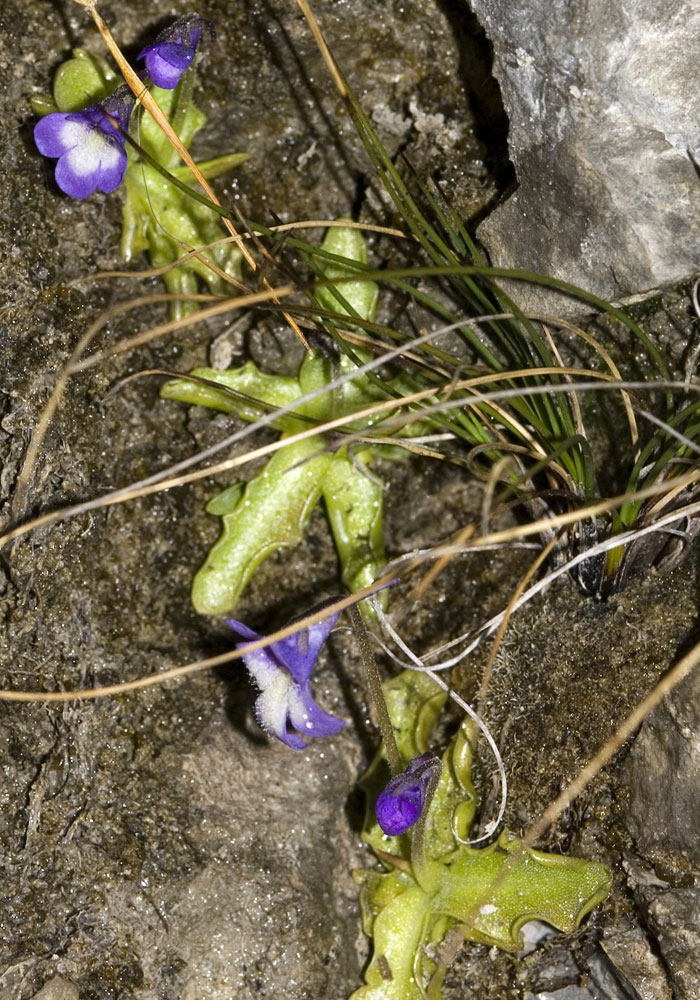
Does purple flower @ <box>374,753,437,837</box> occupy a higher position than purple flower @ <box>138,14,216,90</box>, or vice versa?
purple flower @ <box>138,14,216,90</box>

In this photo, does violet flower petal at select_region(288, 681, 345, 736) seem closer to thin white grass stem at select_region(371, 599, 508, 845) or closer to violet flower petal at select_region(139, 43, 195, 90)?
thin white grass stem at select_region(371, 599, 508, 845)

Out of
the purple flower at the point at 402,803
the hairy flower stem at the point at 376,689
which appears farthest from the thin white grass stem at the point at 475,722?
the purple flower at the point at 402,803

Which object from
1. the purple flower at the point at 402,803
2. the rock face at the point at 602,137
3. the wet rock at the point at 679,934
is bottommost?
the wet rock at the point at 679,934

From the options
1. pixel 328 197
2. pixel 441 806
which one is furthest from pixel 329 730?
pixel 328 197

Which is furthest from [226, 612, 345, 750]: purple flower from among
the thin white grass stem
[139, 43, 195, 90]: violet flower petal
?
[139, 43, 195, 90]: violet flower petal

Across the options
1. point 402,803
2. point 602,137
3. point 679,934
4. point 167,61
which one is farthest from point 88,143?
point 679,934

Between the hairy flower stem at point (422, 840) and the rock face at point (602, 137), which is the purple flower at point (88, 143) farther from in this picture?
the hairy flower stem at point (422, 840)
